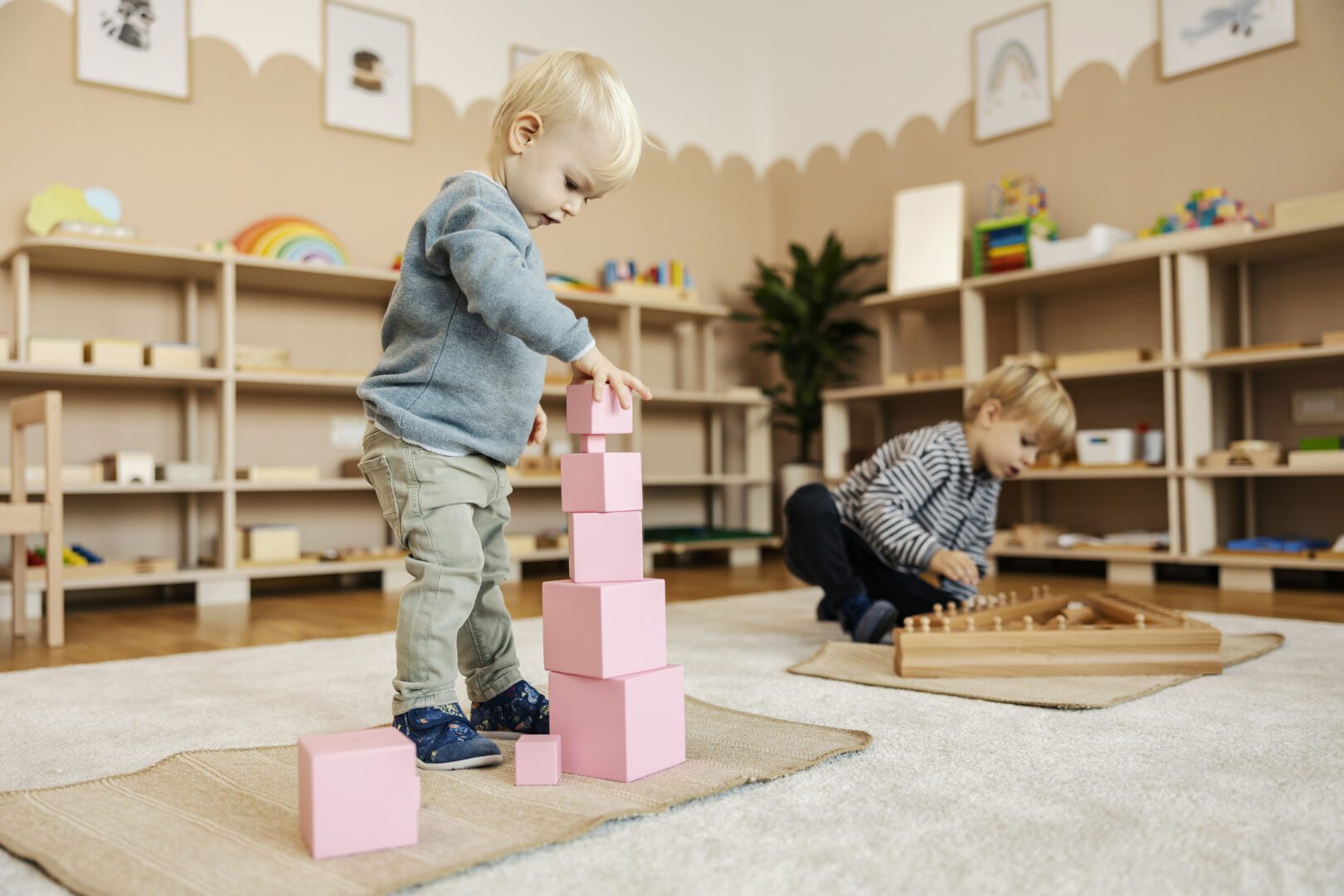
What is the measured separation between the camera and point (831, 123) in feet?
15.9

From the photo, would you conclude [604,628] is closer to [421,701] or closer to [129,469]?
[421,701]

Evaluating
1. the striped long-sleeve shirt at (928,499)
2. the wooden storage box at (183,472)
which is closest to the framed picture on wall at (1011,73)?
the striped long-sleeve shirt at (928,499)

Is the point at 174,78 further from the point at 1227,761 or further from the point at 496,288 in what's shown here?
the point at 1227,761

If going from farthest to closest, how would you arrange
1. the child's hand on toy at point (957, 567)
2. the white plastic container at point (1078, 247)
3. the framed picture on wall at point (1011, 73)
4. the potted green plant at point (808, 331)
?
the potted green plant at point (808, 331), the framed picture on wall at point (1011, 73), the white plastic container at point (1078, 247), the child's hand on toy at point (957, 567)

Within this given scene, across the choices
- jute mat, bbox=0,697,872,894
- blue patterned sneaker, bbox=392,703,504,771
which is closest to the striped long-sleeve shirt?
jute mat, bbox=0,697,872,894

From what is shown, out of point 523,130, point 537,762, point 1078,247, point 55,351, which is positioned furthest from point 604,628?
point 1078,247

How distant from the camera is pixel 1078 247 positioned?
11.6 feet

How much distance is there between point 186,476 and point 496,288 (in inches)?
98.0

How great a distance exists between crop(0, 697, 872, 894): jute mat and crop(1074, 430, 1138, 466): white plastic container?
8.31ft

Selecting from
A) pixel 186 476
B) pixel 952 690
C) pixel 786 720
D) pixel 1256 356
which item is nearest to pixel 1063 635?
pixel 952 690

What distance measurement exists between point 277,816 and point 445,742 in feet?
0.72

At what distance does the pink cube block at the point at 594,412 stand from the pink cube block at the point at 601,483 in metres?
0.03

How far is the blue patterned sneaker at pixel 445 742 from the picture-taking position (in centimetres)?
118

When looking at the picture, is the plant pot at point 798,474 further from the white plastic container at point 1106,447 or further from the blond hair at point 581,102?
the blond hair at point 581,102
